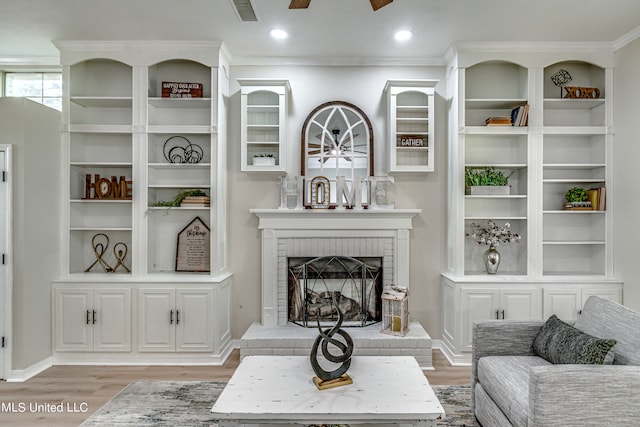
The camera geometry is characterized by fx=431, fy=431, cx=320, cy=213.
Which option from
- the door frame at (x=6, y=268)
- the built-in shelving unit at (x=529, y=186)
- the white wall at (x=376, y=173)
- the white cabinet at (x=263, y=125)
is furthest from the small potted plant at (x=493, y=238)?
the door frame at (x=6, y=268)

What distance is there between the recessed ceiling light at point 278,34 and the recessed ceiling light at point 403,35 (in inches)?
39.2

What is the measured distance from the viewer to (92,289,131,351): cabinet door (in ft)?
13.3

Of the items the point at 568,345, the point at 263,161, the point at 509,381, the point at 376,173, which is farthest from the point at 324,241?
the point at 568,345

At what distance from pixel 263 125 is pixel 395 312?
223cm

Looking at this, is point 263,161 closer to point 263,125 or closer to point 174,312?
point 263,125

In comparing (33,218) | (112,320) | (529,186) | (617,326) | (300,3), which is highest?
(300,3)

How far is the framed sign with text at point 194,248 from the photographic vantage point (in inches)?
173

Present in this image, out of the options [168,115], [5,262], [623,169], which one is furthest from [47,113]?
[623,169]

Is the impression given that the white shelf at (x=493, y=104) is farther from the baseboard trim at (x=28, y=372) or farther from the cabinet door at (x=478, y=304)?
the baseboard trim at (x=28, y=372)

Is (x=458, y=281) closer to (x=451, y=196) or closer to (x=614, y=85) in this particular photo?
(x=451, y=196)

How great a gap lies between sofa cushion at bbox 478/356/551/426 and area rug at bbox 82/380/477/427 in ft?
1.40

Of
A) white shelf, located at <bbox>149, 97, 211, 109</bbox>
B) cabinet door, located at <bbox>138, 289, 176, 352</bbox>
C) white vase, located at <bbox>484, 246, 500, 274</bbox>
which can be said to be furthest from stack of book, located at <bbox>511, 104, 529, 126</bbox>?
cabinet door, located at <bbox>138, 289, 176, 352</bbox>

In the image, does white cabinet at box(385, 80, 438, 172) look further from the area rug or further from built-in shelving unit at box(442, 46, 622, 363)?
the area rug

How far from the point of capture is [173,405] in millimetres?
3156
